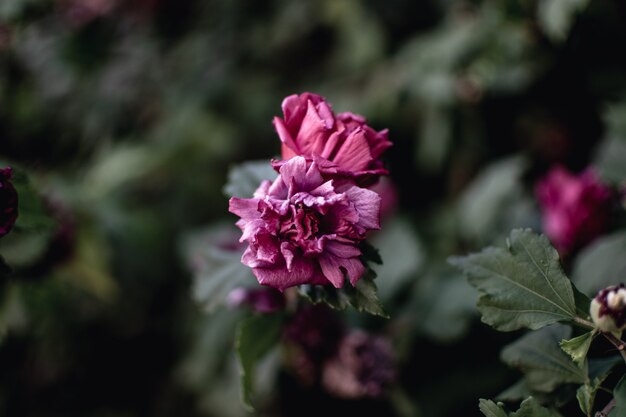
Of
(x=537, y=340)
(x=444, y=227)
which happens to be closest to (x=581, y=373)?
(x=537, y=340)

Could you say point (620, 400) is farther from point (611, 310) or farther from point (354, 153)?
point (354, 153)

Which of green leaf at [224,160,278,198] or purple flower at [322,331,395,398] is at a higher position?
green leaf at [224,160,278,198]

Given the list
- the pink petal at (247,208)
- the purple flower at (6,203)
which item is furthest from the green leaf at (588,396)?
the purple flower at (6,203)

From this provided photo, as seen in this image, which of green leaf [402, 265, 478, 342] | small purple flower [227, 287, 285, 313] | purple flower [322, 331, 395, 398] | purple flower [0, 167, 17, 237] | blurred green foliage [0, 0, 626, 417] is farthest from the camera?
blurred green foliage [0, 0, 626, 417]

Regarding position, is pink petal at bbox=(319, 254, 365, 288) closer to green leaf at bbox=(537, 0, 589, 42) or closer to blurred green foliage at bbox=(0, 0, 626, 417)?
blurred green foliage at bbox=(0, 0, 626, 417)

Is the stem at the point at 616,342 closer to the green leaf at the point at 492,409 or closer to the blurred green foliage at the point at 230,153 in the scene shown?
the green leaf at the point at 492,409

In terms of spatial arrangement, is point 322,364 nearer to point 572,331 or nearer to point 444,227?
point 572,331

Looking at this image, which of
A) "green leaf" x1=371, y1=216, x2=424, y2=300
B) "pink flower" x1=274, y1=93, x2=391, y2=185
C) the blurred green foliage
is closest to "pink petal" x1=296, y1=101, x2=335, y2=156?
"pink flower" x1=274, y1=93, x2=391, y2=185
